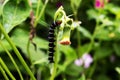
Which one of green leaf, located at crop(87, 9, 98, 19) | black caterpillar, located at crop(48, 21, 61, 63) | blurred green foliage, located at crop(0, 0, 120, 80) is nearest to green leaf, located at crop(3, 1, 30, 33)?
black caterpillar, located at crop(48, 21, 61, 63)

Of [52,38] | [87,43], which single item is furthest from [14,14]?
[87,43]

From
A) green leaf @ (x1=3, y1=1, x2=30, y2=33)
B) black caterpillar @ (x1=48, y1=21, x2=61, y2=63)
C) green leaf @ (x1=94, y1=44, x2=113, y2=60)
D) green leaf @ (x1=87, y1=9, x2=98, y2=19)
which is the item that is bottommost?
green leaf @ (x1=94, y1=44, x2=113, y2=60)

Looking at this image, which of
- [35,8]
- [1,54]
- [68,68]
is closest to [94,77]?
[68,68]

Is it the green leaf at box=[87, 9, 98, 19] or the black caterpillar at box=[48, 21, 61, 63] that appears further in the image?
the green leaf at box=[87, 9, 98, 19]

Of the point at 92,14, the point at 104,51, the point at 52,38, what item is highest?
the point at 52,38

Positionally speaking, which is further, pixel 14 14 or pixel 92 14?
pixel 92 14

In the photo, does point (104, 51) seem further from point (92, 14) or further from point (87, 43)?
point (92, 14)

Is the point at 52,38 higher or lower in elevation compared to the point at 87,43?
higher

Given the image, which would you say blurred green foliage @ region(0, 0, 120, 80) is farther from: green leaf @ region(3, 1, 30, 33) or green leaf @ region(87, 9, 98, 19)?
green leaf @ region(3, 1, 30, 33)

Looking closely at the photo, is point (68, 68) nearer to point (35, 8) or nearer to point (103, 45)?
point (103, 45)
